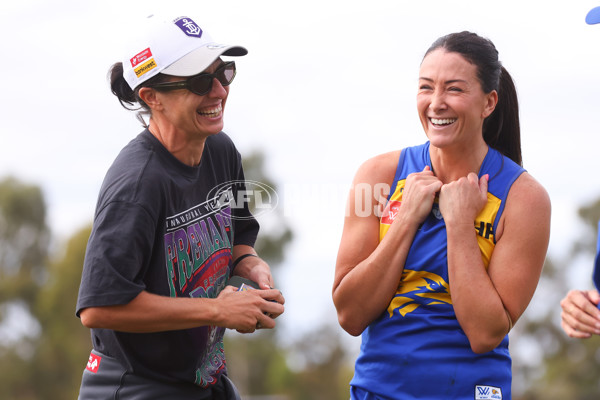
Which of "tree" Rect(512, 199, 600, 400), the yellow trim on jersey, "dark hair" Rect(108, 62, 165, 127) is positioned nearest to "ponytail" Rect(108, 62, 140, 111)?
"dark hair" Rect(108, 62, 165, 127)

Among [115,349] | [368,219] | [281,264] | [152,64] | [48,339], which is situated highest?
[152,64]

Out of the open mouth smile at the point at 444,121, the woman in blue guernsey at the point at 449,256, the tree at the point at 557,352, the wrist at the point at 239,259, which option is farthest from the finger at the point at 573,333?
the tree at the point at 557,352

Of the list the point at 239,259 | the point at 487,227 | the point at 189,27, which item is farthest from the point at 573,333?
the point at 189,27

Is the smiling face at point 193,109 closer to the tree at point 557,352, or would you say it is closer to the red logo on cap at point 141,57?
the red logo on cap at point 141,57

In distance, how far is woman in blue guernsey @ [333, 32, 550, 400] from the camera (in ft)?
12.0

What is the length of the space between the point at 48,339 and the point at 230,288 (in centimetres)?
3209

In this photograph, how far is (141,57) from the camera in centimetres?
389

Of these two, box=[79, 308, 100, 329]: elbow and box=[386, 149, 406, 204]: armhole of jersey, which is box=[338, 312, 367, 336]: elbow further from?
box=[79, 308, 100, 329]: elbow

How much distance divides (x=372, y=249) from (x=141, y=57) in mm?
Answer: 1505

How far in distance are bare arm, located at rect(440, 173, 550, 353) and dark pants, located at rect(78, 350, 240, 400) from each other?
1465 mm

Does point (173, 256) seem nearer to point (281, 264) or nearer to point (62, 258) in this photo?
point (281, 264)

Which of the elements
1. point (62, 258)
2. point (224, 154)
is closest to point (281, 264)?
point (62, 258)

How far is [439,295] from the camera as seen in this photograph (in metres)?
3.78

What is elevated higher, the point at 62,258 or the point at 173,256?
the point at 173,256
